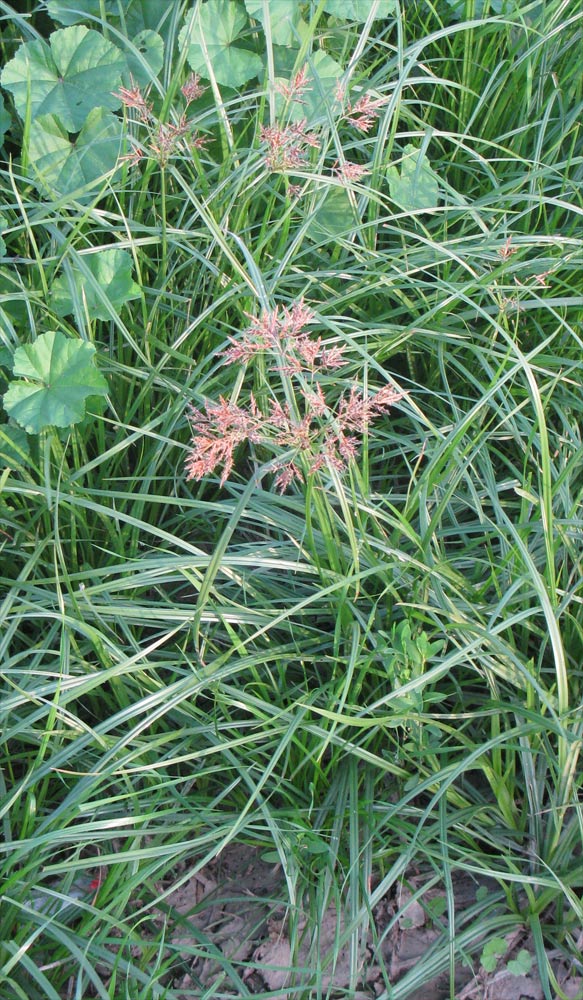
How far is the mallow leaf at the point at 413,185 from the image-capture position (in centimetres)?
179

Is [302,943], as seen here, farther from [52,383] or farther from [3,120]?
[3,120]

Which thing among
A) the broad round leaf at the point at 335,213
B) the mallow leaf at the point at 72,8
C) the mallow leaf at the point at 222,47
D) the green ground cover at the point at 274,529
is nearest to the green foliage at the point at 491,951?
the green ground cover at the point at 274,529

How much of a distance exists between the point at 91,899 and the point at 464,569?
84 cm

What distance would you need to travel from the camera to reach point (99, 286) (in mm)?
1514

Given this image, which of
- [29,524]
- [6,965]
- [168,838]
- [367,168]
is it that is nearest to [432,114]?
[367,168]

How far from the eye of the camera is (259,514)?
1.55 m

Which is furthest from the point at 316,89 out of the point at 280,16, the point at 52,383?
the point at 52,383

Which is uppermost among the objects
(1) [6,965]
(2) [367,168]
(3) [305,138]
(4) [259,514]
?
(3) [305,138]

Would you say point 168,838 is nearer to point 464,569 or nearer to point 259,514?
point 259,514

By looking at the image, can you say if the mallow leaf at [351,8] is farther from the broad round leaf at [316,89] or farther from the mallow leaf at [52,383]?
the mallow leaf at [52,383]

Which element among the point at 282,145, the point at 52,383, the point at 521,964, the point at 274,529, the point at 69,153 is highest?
the point at 282,145

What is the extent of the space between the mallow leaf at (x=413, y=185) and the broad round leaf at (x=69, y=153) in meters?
0.57

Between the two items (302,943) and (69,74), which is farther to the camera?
(69,74)

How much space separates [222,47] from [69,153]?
391 millimetres
